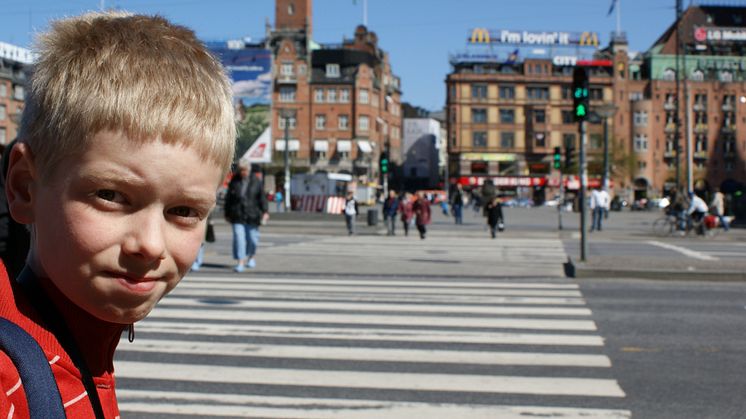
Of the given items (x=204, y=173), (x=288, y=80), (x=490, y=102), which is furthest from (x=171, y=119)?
(x=490, y=102)

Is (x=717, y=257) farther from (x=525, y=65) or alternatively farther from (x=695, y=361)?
(x=525, y=65)

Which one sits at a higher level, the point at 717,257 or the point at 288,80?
the point at 288,80

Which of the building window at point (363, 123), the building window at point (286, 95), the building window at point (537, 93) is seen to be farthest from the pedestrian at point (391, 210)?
the building window at point (537, 93)

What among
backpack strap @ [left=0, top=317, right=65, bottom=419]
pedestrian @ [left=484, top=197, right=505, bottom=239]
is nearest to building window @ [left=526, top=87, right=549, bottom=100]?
pedestrian @ [left=484, top=197, right=505, bottom=239]

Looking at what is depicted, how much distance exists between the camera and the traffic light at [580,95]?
16578mm

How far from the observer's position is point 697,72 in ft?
330

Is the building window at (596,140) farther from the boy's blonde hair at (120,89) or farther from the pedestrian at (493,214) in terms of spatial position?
the boy's blonde hair at (120,89)

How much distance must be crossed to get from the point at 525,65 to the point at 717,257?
279ft

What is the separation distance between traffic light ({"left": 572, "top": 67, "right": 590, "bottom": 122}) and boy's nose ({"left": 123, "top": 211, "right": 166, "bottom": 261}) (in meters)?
15.8

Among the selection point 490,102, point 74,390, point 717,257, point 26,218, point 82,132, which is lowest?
point 717,257

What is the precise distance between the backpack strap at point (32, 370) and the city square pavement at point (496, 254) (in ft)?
45.6

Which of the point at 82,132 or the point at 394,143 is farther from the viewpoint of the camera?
the point at 394,143

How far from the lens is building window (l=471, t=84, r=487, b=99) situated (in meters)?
102

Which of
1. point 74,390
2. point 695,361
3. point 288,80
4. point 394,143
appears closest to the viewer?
point 74,390
